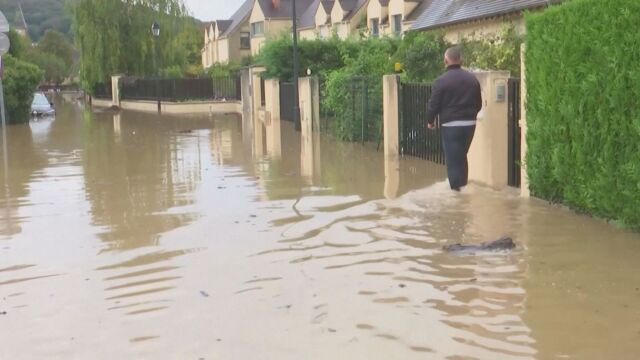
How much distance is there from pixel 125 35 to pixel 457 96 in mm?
37609

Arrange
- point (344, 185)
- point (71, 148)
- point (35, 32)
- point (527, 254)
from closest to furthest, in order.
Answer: point (527, 254), point (344, 185), point (71, 148), point (35, 32)

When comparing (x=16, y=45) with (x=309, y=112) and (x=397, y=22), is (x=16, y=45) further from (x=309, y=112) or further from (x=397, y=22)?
(x=309, y=112)

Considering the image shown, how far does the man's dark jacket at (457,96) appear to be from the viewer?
30.5ft

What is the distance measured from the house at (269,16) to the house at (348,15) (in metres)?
9.68

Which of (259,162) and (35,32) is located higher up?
(35,32)

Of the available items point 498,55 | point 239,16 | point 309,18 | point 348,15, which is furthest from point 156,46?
point 239,16

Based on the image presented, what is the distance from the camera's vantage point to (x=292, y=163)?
1445 centimetres

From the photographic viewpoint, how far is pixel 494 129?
33.7 feet

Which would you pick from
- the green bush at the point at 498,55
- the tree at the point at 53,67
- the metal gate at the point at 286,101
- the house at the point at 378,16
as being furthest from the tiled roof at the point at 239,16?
the green bush at the point at 498,55

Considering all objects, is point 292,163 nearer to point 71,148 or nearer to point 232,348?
point 71,148

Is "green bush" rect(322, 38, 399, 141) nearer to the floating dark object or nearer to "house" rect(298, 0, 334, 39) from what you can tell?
the floating dark object

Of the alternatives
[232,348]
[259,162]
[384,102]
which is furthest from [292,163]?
[232,348]

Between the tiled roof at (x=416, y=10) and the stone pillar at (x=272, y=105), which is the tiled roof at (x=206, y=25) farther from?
the stone pillar at (x=272, y=105)

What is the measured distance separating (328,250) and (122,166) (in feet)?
27.5
